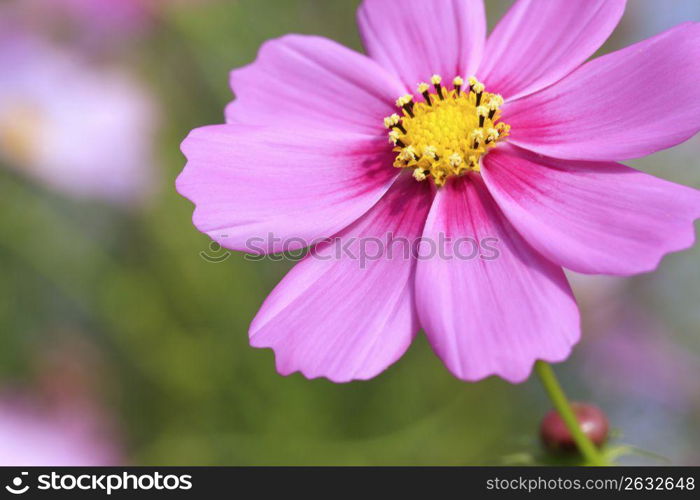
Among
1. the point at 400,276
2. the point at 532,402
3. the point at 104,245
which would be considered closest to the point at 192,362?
the point at 104,245

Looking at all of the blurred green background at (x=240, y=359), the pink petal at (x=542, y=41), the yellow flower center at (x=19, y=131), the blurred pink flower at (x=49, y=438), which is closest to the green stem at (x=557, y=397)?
the pink petal at (x=542, y=41)

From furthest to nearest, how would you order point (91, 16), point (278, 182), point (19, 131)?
point (19, 131)
point (91, 16)
point (278, 182)

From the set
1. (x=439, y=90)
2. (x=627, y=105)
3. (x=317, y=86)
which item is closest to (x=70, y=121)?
(x=317, y=86)

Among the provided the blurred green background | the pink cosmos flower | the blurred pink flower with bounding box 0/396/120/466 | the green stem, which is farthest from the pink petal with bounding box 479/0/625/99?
the blurred pink flower with bounding box 0/396/120/466

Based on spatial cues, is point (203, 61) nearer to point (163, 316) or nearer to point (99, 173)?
point (99, 173)

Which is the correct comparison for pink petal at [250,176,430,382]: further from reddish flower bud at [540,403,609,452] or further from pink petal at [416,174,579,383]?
reddish flower bud at [540,403,609,452]

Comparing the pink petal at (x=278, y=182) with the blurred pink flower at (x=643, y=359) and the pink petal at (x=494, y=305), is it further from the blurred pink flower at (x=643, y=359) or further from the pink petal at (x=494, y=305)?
the blurred pink flower at (x=643, y=359)

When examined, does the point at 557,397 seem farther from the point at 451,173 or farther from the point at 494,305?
the point at 451,173
